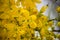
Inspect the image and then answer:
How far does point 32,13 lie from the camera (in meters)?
0.57

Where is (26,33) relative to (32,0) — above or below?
below

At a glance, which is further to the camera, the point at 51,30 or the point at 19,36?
the point at 51,30

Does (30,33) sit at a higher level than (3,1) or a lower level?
lower

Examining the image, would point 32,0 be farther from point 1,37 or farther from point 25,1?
point 1,37

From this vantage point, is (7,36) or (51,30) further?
(51,30)

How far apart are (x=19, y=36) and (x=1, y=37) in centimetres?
8

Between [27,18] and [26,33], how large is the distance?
6 centimetres

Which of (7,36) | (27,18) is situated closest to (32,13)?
(27,18)

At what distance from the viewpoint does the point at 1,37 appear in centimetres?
56

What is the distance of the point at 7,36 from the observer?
54 cm

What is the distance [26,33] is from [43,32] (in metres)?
0.08

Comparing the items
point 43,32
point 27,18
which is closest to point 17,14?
point 27,18

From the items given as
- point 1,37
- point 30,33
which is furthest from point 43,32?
point 1,37

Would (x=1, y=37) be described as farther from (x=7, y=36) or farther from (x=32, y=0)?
(x=32, y=0)
